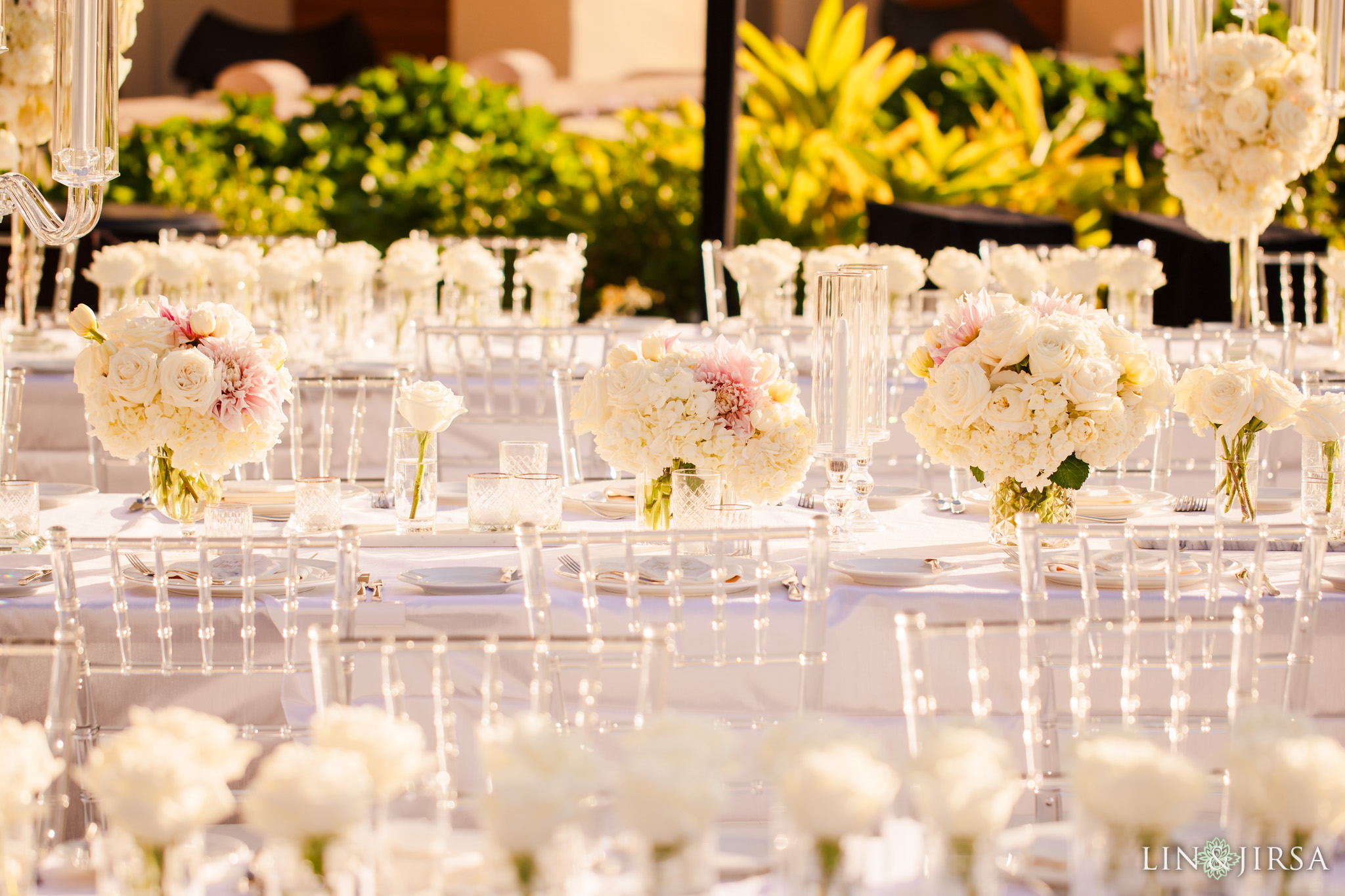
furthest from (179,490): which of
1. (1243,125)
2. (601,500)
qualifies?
(1243,125)

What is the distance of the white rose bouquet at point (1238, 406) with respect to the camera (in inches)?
104

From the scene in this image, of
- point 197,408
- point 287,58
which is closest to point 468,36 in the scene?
point 287,58

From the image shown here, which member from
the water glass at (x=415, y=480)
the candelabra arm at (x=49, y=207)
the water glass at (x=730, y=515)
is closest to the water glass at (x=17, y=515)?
the candelabra arm at (x=49, y=207)

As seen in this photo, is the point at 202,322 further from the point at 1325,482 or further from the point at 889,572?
the point at 1325,482

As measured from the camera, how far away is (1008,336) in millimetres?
2465

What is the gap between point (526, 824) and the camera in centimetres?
109

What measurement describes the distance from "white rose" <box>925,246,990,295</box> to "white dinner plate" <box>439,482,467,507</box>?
2.23 m

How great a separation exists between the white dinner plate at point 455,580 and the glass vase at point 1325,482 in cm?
144

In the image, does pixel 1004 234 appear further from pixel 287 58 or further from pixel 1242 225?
pixel 287 58

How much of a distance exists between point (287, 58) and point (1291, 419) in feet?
38.0

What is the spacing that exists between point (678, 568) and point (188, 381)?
3.00 ft

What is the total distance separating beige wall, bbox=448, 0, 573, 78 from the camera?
1236 cm

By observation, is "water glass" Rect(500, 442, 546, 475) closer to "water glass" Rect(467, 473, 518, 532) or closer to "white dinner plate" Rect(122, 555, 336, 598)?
"water glass" Rect(467, 473, 518, 532)

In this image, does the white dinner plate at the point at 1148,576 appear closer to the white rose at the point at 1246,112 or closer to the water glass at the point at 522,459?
the water glass at the point at 522,459
